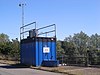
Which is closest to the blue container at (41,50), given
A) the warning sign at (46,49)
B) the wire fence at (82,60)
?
the warning sign at (46,49)

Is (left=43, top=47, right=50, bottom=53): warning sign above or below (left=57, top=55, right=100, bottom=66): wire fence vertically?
above

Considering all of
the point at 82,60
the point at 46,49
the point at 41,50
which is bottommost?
the point at 82,60

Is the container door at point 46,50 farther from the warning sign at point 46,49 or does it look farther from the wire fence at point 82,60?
the wire fence at point 82,60

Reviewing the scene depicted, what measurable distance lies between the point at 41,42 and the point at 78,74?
40.1 ft

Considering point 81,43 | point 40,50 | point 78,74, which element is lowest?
point 78,74

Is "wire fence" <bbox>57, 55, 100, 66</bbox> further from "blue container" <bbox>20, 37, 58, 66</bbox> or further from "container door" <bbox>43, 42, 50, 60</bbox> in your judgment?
"container door" <bbox>43, 42, 50, 60</bbox>

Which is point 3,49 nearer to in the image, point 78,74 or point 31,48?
point 31,48

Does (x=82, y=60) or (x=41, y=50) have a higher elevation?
(x=41, y=50)

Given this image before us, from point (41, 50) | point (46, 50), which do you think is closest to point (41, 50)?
point (41, 50)

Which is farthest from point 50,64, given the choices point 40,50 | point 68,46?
point 68,46

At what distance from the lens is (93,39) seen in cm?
16025

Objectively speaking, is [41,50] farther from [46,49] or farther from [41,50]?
[46,49]

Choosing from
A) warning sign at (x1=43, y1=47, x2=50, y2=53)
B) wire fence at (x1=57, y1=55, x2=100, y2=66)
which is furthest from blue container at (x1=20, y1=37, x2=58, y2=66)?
wire fence at (x1=57, y1=55, x2=100, y2=66)

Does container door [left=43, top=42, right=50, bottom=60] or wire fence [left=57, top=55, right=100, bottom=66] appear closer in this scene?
wire fence [left=57, top=55, right=100, bottom=66]
